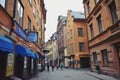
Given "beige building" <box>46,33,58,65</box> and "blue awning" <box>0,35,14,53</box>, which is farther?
"beige building" <box>46,33,58,65</box>

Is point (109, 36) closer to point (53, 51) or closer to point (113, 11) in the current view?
point (113, 11)

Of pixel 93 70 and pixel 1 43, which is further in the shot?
pixel 93 70

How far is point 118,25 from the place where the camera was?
12.1 meters

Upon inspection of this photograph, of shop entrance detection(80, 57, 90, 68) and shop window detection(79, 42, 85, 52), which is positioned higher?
shop window detection(79, 42, 85, 52)

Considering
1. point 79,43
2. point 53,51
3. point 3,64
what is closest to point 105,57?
point 3,64

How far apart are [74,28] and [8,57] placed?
28.7m

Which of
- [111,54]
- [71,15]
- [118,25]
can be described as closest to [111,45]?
[111,54]

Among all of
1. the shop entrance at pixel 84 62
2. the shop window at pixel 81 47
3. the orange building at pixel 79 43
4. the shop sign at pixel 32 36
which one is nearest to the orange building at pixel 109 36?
the shop sign at pixel 32 36

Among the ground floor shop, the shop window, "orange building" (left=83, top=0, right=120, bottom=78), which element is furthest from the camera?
the shop window

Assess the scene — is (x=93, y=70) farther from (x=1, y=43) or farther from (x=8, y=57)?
(x=1, y=43)

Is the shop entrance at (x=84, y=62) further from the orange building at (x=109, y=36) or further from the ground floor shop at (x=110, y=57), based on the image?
the ground floor shop at (x=110, y=57)

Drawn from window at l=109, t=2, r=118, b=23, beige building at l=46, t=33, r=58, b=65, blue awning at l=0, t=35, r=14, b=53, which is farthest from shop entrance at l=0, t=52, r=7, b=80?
beige building at l=46, t=33, r=58, b=65

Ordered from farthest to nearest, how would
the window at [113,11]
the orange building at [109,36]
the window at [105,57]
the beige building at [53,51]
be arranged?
the beige building at [53,51]
the window at [105,57]
the window at [113,11]
the orange building at [109,36]

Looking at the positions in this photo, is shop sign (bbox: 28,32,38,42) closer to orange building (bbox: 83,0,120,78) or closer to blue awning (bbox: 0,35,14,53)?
blue awning (bbox: 0,35,14,53)
